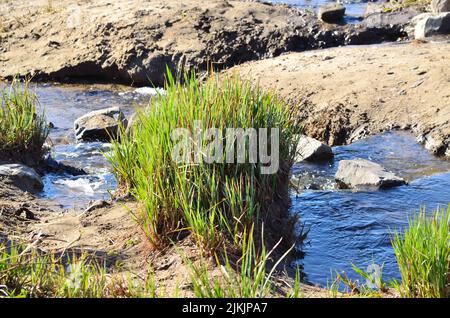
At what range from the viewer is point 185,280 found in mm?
4961

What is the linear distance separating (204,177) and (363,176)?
8.16ft

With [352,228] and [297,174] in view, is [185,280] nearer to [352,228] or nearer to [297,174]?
[352,228]

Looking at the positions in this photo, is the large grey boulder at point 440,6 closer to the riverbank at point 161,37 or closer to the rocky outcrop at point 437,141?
the riverbank at point 161,37

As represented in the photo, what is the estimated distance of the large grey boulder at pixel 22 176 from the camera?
7.39 metres

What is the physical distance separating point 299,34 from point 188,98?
718 centimetres

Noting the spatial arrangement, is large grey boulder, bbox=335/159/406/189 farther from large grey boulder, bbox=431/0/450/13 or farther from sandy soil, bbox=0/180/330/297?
large grey boulder, bbox=431/0/450/13

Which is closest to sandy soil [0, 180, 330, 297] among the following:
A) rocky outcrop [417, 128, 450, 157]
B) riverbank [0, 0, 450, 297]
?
riverbank [0, 0, 450, 297]

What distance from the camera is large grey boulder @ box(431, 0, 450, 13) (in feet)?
45.1

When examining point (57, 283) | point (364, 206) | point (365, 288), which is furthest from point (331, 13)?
point (57, 283)

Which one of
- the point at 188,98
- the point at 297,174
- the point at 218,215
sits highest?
the point at 188,98

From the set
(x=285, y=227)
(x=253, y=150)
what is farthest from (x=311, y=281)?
(x=253, y=150)

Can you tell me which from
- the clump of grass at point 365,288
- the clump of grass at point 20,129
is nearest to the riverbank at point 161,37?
the clump of grass at point 20,129

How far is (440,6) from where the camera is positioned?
13.8 m

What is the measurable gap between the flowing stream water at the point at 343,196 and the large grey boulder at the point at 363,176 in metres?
0.10
